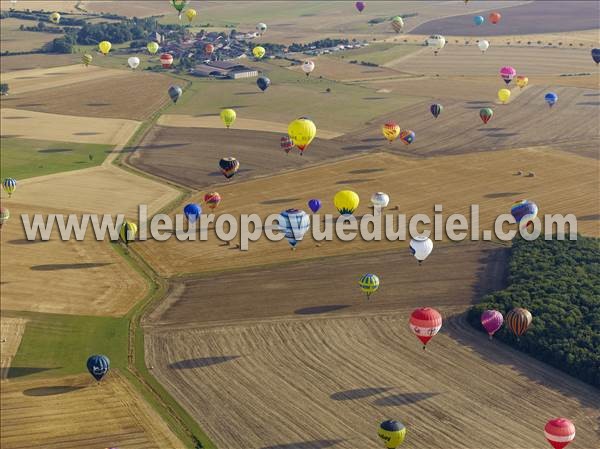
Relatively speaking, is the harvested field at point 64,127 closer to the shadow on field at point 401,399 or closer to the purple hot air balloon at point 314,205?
the purple hot air balloon at point 314,205

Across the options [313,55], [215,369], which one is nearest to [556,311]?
[215,369]

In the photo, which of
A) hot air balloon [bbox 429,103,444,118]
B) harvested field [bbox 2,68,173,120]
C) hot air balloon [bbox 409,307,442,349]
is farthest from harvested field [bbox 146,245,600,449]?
harvested field [bbox 2,68,173,120]

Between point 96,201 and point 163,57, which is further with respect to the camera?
point 163,57

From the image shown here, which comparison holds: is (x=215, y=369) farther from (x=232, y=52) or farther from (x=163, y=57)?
(x=232, y=52)

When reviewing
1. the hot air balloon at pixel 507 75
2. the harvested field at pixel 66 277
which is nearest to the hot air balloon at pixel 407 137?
the hot air balloon at pixel 507 75

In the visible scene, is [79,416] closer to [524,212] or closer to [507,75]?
[524,212]

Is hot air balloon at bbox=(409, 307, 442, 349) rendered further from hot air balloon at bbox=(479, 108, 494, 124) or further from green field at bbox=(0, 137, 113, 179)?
hot air balloon at bbox=(479, 108, 494, 124)

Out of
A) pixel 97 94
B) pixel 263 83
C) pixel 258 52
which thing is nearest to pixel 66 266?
pixel 263 83
